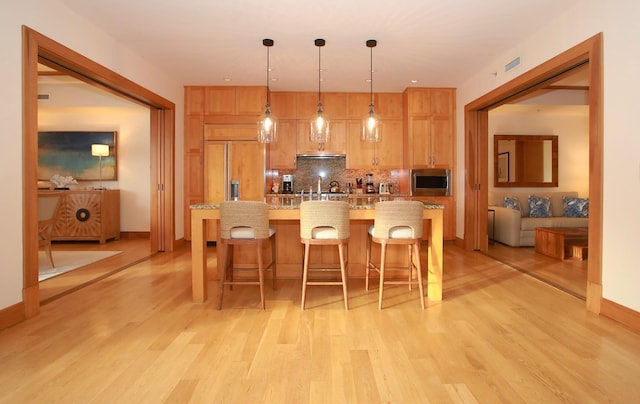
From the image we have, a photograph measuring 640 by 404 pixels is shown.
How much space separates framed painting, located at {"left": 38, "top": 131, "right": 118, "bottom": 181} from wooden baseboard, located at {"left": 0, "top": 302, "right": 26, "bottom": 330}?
4891 millimetres

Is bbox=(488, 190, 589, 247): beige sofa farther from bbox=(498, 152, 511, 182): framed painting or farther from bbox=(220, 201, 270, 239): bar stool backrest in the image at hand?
bbox=(220, 201, 270, 239): bar stool backrest

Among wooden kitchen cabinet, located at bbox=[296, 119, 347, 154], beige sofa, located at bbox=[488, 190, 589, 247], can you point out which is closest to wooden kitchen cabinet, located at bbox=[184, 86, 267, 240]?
wooden kitchen cabinet, located at bbox=[296, 119, 347, 154]

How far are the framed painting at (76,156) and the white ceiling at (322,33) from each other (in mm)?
2785

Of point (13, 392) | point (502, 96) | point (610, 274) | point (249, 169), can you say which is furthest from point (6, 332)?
point (502, 96)

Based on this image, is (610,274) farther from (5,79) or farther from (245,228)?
(5,79)

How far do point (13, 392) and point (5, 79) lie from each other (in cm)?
211

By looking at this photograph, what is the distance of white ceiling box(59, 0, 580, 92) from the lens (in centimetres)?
338

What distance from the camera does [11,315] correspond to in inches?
105

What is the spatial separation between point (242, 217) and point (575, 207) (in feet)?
20.1

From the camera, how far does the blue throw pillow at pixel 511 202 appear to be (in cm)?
650

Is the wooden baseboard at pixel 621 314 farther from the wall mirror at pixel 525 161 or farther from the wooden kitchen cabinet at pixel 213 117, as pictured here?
the wooden kitchen cabinet at pixel 213 117

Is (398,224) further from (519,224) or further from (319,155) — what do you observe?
(519,224)

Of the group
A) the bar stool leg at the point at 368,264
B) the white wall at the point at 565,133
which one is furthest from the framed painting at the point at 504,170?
the bar stool leg at the point at 368,264

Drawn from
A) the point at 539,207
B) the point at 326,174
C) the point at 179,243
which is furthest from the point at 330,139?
the point at 539,207
